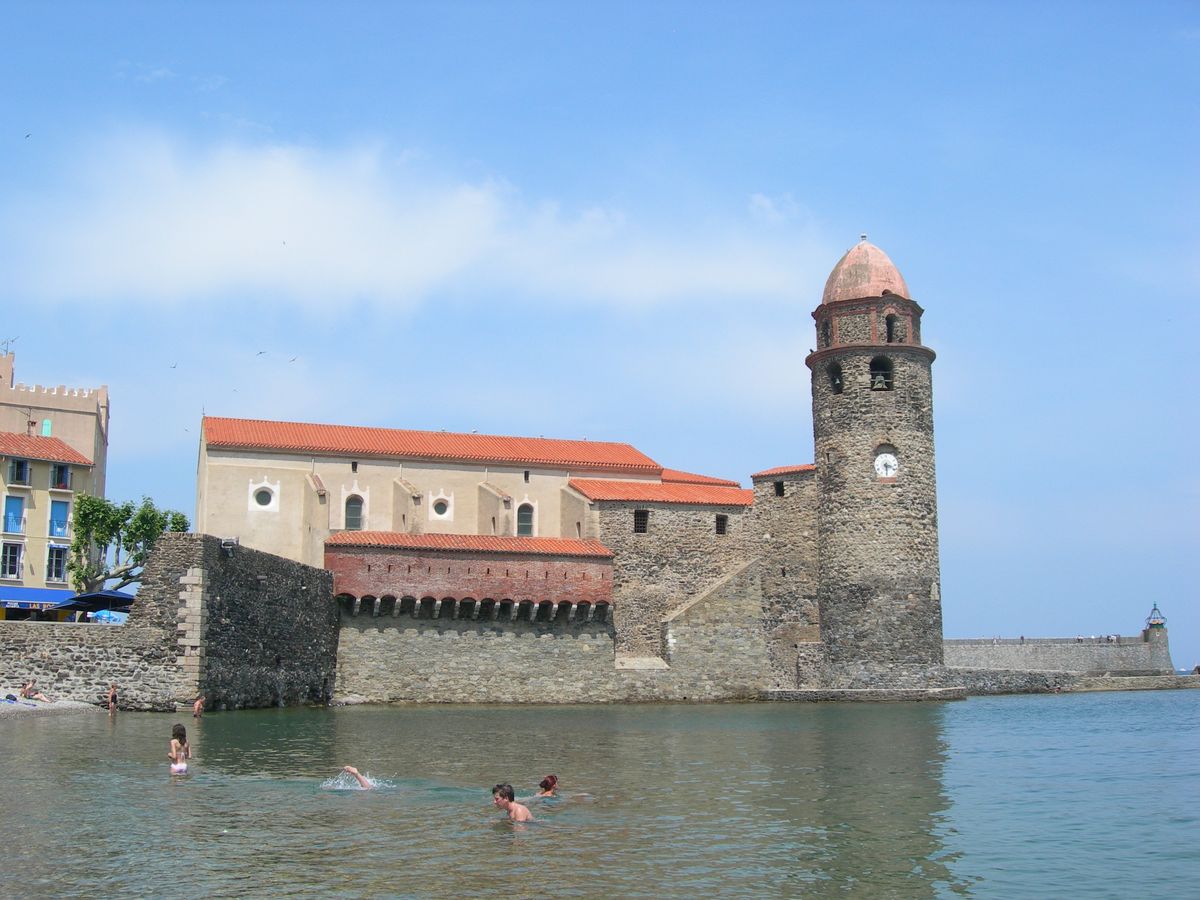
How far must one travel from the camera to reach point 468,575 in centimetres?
3700

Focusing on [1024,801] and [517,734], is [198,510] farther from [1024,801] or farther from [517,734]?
[1024,801]

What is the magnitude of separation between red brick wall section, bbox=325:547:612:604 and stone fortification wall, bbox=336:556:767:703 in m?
0.50

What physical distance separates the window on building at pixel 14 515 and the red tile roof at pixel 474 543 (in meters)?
12.4

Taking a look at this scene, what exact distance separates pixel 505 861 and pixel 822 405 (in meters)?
30.4

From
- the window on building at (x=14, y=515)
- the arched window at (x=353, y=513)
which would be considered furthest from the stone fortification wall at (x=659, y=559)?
the window on building at (x=14, y=515)

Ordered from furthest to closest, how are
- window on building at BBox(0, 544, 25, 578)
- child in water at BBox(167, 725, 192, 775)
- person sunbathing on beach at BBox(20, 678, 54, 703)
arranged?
window on building at BBox(0, 544, 25, 578)
person sunbathing on beach at BBox(20, 678, 54, 703)
child in water at BBox(167, 725, 192, 775)

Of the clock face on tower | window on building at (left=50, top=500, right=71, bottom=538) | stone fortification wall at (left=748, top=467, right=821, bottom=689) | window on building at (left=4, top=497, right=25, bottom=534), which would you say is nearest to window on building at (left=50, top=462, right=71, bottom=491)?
window on building at (left=50, top=500, right=71, bottom=538)

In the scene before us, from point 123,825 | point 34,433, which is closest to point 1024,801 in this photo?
point 123,825

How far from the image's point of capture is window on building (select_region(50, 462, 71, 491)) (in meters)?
43.8

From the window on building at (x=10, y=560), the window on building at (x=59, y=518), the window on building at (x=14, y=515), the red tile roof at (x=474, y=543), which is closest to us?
the red tile roof at (x=474, y=543)

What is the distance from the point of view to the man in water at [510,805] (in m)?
14.5

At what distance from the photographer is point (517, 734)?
25750 mm

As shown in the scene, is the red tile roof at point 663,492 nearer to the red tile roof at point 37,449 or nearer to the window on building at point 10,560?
the red tile roof at point 37,449

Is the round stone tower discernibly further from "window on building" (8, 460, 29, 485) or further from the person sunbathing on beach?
"window on building" (8, 460, 29, 485)
